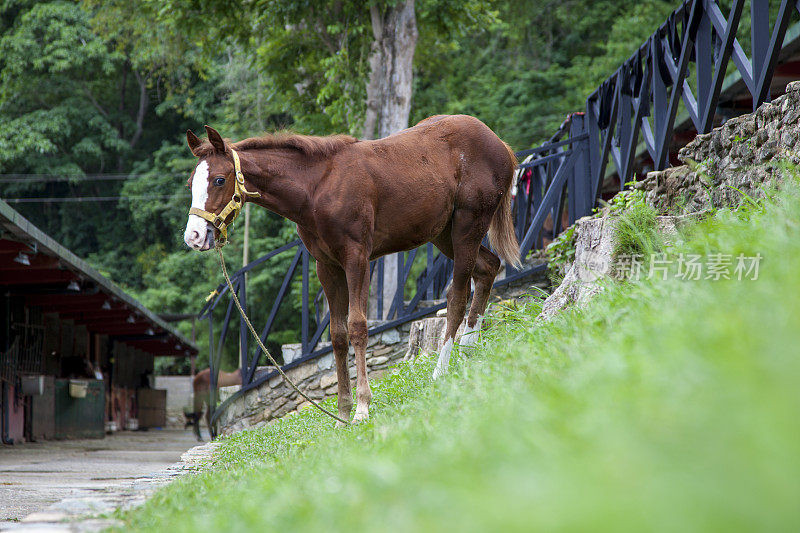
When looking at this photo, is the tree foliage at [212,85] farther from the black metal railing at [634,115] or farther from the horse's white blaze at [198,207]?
the horse's white blaze at [198,207]

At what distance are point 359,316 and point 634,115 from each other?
3.80 metres

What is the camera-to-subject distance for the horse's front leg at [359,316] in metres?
4.46

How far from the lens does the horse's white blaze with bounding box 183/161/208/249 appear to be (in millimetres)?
4312

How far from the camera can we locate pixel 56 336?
1547 cm

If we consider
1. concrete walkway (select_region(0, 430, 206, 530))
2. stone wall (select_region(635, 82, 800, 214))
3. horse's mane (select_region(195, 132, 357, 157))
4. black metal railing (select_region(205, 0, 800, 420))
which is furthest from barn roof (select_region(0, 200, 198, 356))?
stone wall (select_region(635, 82, 800, 214))

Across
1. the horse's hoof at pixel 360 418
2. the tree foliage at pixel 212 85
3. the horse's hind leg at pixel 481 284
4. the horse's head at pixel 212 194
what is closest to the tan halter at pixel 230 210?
the horse's head at pixel 212 194

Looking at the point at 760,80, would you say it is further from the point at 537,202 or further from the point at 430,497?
the point at 537,202

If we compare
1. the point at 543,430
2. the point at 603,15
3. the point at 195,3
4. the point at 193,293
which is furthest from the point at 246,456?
the point at 193,293

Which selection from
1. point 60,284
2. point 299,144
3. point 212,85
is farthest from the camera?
point 212,85

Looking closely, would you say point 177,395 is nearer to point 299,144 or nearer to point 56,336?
point 56,336

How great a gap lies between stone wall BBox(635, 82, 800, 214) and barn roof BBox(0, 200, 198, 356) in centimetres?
532

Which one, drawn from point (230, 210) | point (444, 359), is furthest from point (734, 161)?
point (230, 210)

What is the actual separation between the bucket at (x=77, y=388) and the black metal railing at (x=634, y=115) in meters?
5.97

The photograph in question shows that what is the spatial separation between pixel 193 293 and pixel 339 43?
13.5 m
